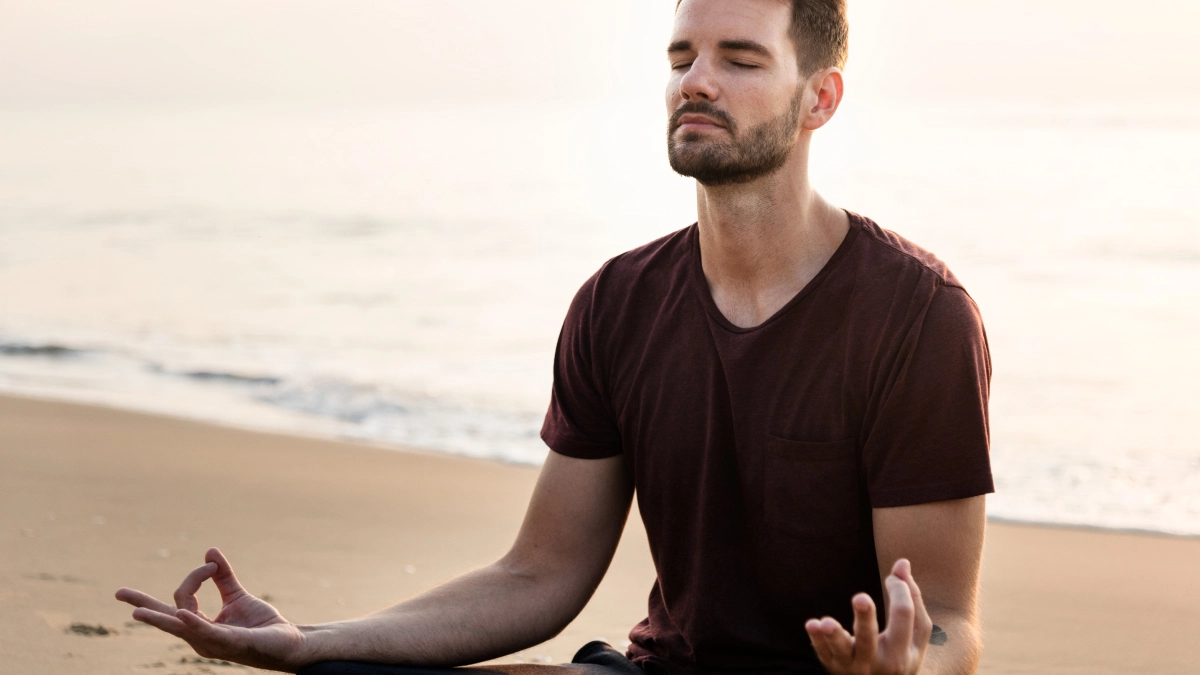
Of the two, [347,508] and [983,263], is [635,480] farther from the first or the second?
[983,263]

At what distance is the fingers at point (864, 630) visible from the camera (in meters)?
1.71

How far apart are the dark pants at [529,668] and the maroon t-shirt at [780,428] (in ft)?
0.21

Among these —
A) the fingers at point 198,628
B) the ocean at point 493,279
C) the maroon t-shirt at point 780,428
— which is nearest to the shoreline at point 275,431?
the ocean at point 493,279

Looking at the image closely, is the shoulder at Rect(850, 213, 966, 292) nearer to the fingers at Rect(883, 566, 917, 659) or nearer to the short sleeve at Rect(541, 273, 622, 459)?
the short sleeve at Rect(541, 273, 622, 459)

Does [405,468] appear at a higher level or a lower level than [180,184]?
lower

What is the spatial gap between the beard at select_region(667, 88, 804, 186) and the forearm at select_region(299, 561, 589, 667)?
A: 0.93m

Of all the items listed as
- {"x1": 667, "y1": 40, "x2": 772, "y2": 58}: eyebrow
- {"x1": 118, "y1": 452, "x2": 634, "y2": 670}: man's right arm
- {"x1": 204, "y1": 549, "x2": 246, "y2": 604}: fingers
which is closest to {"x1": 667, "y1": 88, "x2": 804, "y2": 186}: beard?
{"x1": 667, "y1": 40, "x2": 772, "y2": 58}: eyebrow

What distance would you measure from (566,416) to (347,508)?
11.8 ft

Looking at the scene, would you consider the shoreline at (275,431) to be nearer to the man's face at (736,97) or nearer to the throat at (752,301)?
the throat at (752,301)

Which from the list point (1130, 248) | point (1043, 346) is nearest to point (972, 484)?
point (1043, 346)

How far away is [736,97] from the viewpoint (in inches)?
97.4

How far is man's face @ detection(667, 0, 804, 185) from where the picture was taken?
246cm

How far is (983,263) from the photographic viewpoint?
15016 mm

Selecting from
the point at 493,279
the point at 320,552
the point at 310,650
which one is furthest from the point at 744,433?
the point at 493,279
